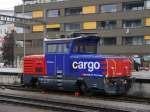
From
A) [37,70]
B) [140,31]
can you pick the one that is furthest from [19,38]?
[37,70]

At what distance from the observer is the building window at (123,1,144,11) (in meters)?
78.4

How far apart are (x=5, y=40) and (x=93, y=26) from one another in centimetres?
2915

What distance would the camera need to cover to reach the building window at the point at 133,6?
78.4m

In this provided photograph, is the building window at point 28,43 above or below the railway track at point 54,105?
above

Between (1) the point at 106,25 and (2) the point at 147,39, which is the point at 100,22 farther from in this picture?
(2) the point at 147,39

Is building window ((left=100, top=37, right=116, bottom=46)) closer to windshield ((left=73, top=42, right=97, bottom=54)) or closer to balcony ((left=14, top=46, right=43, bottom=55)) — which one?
balcony ((left=14, top=46, right=43, bottom=55))


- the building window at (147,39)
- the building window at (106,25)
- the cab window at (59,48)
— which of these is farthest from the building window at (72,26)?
the cab window at (59,48)

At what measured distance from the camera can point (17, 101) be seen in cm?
1839

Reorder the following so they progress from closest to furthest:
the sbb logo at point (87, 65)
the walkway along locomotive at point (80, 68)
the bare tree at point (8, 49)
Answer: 1. the walkway along locomotive at point (80, 68)
2. the sbb logo at point (87, 65)
3. the bare tree at point (8, 49)

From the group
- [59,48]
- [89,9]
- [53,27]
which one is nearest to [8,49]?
[53,27]

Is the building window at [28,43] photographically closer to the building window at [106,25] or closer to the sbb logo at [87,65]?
the building window at [106,25]

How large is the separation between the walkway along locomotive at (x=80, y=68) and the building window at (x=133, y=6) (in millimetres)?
56642

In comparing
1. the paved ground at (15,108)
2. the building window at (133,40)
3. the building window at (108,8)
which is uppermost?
the building window at (108,8)

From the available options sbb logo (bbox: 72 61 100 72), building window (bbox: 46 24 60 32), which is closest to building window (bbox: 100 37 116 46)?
building window (bbox: 46 24 60 32)
